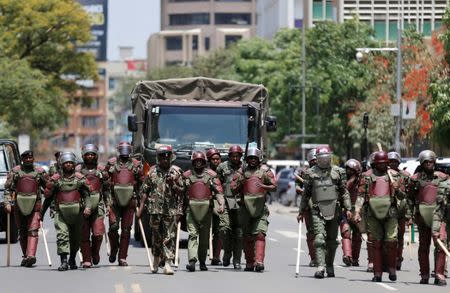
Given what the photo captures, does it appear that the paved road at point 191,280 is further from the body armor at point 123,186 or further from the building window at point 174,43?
the building window at point 174,43

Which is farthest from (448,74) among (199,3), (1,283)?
(199,3)

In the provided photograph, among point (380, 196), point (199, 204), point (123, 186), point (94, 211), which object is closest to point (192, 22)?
point (123, 186)

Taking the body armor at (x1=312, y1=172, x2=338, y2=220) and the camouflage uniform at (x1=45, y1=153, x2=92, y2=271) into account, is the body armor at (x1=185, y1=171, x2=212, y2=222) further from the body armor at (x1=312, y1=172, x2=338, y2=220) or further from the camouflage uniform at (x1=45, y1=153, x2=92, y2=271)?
the body armor at (x1=312, y1=172, x2=338, y2=220)

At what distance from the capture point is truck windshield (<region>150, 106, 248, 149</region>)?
2908cm

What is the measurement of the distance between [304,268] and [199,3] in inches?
6541

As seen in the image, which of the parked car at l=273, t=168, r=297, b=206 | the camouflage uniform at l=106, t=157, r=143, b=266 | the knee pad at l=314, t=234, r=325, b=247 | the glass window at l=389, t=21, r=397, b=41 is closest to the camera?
the knee pad at l=314, t=234, r=325, b=247

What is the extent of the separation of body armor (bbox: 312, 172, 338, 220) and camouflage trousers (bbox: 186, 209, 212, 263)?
77.9 inches

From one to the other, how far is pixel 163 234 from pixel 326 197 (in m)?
2.43

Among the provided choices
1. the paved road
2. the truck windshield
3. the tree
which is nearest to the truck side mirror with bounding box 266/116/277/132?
the truck windshield

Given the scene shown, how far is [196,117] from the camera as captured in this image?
96.8ft

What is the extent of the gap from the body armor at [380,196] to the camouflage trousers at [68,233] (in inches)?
178

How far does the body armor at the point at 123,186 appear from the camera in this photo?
23359 mm

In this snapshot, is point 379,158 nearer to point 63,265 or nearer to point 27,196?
point 63,265

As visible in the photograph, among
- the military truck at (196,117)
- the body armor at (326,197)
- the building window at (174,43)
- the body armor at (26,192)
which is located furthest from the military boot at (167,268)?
the building window at (174,43)
